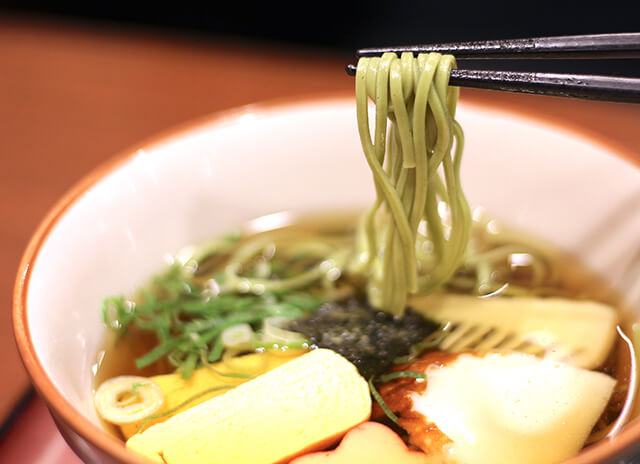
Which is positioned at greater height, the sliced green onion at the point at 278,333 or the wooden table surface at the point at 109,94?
the wooden table surface at the point at 109,94

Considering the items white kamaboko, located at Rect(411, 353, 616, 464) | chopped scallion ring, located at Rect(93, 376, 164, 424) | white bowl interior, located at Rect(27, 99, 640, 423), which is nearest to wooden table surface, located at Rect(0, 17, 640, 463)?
white bowl interior, located at Rect(27, 99, 640, 423)

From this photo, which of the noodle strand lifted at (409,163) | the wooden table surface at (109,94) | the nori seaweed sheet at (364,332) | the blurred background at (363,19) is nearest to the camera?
the noodle strand lifted at (409,163)

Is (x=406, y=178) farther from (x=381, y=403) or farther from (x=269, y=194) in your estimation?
(x=269, y=194)

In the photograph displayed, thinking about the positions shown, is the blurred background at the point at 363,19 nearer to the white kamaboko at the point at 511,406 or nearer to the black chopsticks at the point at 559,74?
the black chopsticks at the point at 559,74

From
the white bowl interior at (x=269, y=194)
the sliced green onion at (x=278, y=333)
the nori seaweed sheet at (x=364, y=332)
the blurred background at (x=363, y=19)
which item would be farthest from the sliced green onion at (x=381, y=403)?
the blurred background at (x=363, y=19)

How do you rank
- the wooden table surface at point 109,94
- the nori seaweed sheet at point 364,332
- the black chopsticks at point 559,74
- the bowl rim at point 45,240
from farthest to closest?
the wooden table surface at point 109,94 < the nori seaweed sheet at point 364,332 < the black chopsticks at point 559,74 < the bowl rim at point 45,240

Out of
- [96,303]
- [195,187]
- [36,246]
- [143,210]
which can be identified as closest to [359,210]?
[195,187]
